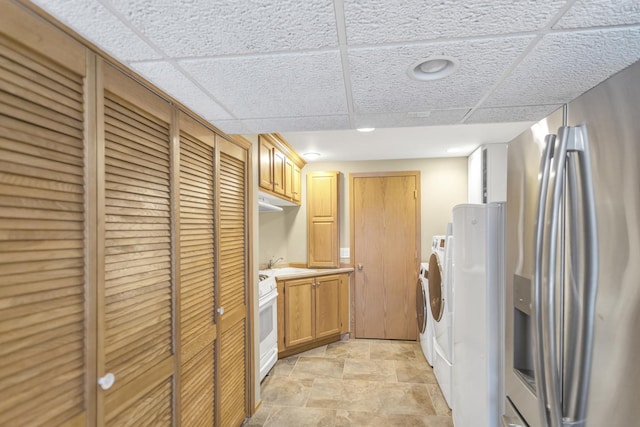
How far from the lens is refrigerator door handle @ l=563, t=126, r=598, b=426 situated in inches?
29.5

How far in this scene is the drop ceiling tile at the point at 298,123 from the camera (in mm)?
1642

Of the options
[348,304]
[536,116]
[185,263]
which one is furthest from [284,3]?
[348,304]

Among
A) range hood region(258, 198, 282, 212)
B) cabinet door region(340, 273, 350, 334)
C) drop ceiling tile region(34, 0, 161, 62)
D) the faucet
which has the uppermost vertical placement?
drop ceiling tile region(34, 0, 161, 62)

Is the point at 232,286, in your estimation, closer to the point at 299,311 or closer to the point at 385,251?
the point at 299,311

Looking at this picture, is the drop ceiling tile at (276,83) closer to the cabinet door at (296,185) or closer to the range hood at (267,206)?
the range hood at (267,206)

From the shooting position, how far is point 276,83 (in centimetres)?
122

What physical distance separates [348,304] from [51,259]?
3.57m

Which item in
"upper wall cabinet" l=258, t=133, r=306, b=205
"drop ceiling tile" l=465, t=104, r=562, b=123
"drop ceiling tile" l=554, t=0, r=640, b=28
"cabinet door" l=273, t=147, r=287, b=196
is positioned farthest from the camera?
"cabinet door" l=273, t=147, r=287, b=196

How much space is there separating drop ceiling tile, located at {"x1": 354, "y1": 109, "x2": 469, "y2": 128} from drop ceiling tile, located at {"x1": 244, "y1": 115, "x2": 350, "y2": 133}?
87 millimetres

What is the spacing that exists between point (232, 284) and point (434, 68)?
1645 mm

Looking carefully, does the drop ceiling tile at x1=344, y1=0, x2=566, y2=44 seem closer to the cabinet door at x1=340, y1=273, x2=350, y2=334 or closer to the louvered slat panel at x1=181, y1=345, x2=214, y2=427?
the louvered slat panel at x1=181, y1=345, x2=214, y2=427

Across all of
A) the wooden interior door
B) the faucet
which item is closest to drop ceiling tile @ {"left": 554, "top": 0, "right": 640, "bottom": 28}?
the wooden interior door

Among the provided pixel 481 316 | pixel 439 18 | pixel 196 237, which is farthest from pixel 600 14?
pixel 196 237

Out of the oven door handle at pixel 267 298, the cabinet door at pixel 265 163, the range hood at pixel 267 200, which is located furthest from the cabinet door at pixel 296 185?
the oven door handle at pixel 267 298
